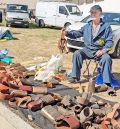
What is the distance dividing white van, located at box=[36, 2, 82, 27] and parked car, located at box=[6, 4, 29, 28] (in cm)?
123

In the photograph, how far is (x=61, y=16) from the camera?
81.7 ft

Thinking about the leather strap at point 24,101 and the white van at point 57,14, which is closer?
the leather strap at point 24,101

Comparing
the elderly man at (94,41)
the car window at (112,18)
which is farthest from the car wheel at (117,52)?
the elderly man at (94,41)

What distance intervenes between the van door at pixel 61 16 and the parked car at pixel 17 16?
241 cm

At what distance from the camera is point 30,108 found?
5934 millimetres

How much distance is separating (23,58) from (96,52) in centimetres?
400

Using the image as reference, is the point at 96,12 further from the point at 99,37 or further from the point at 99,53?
the point at 99,53

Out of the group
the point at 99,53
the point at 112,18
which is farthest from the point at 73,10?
the point at 99,53

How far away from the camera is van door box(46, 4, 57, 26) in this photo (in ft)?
84.5

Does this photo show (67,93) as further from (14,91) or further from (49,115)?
(49,115)

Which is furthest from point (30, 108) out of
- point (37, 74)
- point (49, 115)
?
point (37, 74)

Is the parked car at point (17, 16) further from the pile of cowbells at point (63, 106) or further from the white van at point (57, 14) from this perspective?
the pile of cowbells at point (63, 106)

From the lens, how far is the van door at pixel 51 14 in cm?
2577

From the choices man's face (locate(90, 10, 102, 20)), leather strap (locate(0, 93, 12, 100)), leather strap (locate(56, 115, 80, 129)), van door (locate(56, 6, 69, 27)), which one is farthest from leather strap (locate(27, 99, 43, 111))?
van door (locate(56, 6, 69, 27))
